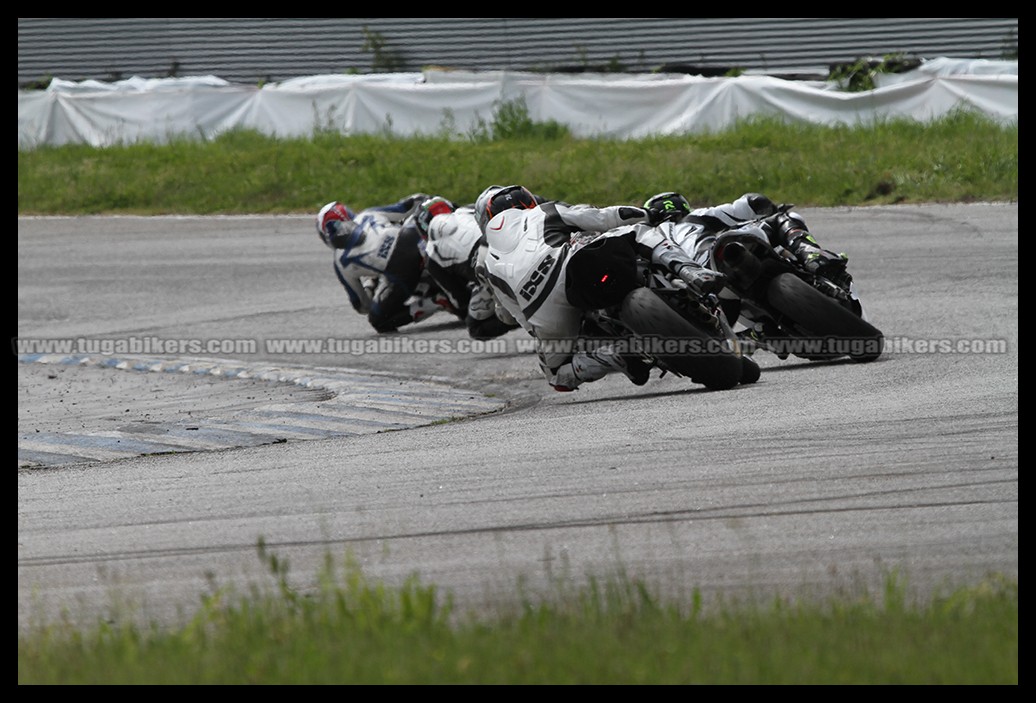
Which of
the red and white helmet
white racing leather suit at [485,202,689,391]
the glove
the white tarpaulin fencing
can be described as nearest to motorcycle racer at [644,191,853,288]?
the glove

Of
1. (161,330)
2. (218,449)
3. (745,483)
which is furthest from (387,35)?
(745,483)

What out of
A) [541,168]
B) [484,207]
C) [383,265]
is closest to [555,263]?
[484,207]

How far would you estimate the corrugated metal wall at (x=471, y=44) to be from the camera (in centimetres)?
2078

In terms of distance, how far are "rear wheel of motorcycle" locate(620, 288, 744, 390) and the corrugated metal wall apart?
13.8 m

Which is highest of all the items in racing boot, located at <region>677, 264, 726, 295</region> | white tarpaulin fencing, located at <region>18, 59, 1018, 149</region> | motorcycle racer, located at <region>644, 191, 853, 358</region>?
white tarpaulin fencing, located at <region>18, 59, 1018, 149</region>

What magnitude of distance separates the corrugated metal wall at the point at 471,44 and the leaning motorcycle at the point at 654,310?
13.7 metres

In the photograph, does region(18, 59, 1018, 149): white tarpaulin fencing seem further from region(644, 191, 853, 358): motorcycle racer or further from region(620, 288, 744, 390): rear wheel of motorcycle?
region(620, 288, 744, 390): rear wheel of motorcycle

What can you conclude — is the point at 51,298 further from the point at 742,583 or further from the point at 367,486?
the point at 742,583

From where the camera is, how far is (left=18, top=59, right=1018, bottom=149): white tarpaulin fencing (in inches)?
706

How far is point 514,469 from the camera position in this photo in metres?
5.60

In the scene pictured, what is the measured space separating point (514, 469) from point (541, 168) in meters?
12.1

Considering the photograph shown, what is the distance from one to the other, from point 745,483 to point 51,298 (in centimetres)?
1101

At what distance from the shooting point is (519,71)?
2288 cm

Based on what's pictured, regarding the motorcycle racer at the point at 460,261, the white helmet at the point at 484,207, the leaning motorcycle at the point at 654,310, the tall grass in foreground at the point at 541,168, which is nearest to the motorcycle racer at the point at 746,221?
the leaning motorcycle at the point at 654,310
